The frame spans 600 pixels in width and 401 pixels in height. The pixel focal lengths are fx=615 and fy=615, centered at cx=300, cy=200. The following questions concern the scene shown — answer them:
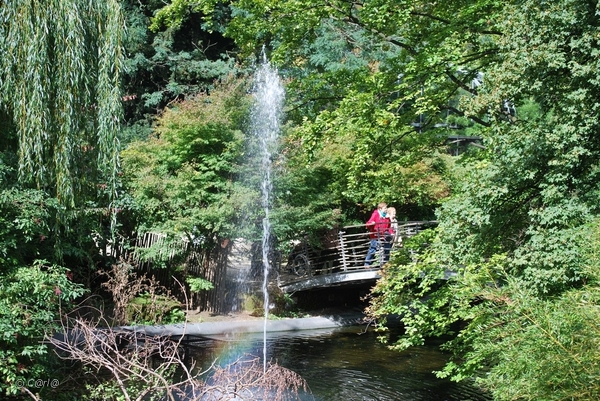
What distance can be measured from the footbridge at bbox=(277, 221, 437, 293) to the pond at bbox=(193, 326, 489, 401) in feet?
4.47

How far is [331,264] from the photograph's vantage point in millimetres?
17156

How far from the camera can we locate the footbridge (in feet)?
52.4

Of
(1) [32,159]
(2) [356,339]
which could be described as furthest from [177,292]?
(1) [32,159]

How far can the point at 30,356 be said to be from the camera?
7.27m

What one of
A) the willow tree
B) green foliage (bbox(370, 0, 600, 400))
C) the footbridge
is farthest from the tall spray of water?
green foliage (bbox(370, 0, 600, 400))

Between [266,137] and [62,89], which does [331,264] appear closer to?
[266,137]

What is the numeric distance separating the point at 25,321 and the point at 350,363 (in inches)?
283

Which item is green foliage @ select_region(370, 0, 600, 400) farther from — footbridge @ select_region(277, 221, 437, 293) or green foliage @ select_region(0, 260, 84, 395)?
footbridge @ select_region(277, 221, 437, 293)

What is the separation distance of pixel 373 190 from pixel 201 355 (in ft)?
23.6

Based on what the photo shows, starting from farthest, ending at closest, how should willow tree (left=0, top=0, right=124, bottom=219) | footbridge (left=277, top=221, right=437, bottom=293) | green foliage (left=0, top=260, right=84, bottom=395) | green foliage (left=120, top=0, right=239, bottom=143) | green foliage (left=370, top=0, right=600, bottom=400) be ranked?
1. green foliage (left=120, top=0, right=239, bottom=143)
2. footbridge (left=277, top=221, right=437, bottom=293)
3. willow tree (left=0, top=0, right=124, bottom=219)
4. green foliage (left=0, top=260, right=84, bottom=395)
5. green foliage (left=370, top=0, right=600, bottom=400)

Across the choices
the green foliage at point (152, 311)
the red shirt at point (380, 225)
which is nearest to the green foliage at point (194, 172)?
the green foliage at point (152, 311)

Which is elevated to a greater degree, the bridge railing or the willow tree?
the willow tree

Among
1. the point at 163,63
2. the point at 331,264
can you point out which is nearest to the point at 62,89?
the point at 331,264

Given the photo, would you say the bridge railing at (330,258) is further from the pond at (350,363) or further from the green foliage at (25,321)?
the green foliage at (25,321)
